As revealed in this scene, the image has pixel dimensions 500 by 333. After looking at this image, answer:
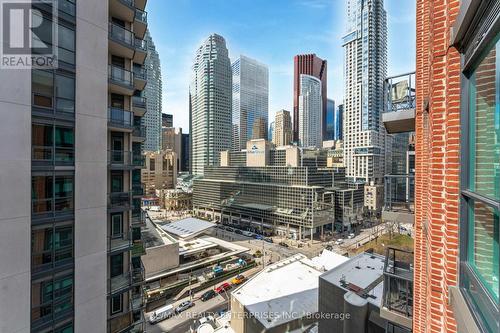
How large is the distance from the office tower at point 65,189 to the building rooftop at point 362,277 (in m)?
13.9

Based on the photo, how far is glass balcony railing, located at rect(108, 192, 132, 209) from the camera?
1099 cm

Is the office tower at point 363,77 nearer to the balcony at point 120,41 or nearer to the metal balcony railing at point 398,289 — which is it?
the metal balcony railing at point 398,289

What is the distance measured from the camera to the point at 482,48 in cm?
215

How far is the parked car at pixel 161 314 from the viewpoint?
27.0 meters

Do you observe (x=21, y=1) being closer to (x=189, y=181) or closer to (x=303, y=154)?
(x=303, y=154)

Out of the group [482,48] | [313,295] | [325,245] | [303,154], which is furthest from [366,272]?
[303,154]

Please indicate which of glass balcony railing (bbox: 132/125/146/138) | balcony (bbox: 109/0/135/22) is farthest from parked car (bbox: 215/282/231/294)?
balcony (bbox: 109/0/135/22)

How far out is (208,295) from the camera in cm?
3256

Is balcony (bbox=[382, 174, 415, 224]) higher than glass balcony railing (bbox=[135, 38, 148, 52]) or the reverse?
the reverse

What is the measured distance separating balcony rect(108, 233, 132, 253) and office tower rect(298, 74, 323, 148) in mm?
185624

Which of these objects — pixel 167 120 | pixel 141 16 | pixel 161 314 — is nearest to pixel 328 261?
pixel 161 314

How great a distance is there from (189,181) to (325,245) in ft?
253

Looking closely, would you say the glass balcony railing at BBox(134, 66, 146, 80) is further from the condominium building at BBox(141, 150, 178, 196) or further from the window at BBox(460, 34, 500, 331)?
the condominium building at BBox(141, 150, 178, 196)

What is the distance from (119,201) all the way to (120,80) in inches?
238
